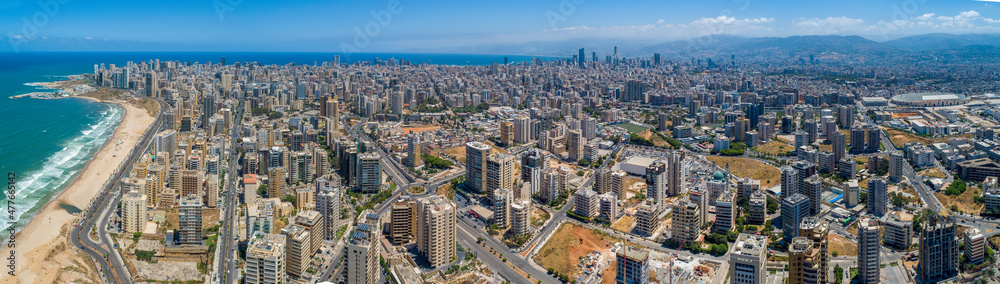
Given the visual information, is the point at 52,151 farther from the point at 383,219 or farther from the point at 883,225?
the point at 883,225

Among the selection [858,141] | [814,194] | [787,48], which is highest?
[787,48]

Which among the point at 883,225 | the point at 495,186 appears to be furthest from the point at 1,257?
the point at 883,225

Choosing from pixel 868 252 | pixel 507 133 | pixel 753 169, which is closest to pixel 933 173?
pixel 753 169

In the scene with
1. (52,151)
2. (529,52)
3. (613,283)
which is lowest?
(613,283)

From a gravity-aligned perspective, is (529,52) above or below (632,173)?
above

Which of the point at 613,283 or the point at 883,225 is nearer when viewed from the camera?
the point at 613,283

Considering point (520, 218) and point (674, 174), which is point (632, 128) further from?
point (520, 218)

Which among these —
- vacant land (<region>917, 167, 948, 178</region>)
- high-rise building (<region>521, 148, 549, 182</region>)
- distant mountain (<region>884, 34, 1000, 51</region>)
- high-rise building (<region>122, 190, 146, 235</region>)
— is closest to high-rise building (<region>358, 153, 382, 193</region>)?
high-rise building (<region>521, 148, 549, 182</region>)

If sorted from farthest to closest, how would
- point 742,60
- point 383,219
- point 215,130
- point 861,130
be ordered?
point 742,60, point 215,130, point 861,130, point 383,219
